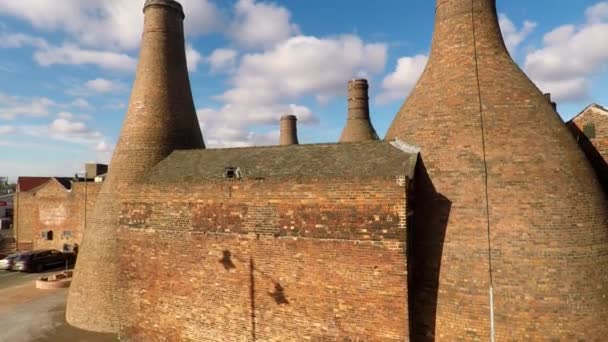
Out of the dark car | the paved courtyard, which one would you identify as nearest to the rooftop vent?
the paved courtyard

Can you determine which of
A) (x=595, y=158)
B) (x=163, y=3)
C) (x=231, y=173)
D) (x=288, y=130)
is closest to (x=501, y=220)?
(x=595, y=158)

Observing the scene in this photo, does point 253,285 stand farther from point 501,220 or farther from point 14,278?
point 14,278

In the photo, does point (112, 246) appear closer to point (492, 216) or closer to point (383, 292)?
point (383, 292)

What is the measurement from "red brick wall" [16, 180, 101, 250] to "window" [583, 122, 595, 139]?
1007 inches

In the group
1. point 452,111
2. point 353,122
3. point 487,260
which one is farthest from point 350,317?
point 353,122

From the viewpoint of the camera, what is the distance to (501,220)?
758 cm

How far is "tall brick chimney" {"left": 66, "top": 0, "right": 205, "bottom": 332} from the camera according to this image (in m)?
11.9

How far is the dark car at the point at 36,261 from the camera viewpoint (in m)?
20.8

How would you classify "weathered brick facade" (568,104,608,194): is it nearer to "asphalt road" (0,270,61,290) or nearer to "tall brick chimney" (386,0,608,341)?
"tall brick chimney" (386,0,608,341)

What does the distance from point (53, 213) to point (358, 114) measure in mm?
22315

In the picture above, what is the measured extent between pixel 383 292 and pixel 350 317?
958 mm

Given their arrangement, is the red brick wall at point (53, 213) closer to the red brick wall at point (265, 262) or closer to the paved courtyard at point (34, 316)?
the paved courtyard at point (34, 316)

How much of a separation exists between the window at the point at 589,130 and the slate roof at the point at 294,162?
4.82 metres

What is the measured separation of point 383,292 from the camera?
7.45m
